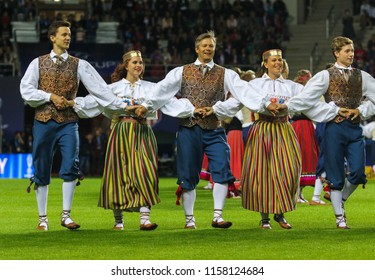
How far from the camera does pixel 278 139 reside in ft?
41.0

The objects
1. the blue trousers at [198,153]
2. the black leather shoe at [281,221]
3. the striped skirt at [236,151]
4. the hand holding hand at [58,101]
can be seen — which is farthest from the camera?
the striped skirt at [236,151]

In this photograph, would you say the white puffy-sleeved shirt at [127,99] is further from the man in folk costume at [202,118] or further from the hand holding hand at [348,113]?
the hand holding hand at [348,113]

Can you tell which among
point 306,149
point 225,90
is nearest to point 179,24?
point 306,149

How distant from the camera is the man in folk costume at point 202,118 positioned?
1246 centimetres

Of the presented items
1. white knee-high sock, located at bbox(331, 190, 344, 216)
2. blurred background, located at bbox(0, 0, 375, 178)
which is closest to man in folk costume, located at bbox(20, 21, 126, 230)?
white knee-high sock, located at bbox(331, 190, 344, 216)

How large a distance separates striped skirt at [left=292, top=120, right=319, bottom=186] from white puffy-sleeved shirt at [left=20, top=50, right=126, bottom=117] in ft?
A: 16.5

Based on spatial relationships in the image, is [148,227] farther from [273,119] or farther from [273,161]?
[273,119]

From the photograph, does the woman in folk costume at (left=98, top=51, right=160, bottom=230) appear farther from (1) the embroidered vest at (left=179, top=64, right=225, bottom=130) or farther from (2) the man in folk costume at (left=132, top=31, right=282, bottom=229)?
(1) the embroidered vest at (left=179, top=64, right=225, bottom=130)

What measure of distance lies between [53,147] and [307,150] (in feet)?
18.5

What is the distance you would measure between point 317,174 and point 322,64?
1723 centimetres

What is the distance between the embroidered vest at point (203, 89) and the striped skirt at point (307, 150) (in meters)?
4.47

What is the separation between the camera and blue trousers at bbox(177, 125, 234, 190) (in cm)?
1248

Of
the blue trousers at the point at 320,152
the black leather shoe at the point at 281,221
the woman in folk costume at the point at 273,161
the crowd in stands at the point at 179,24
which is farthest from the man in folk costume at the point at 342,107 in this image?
the crowd in stands at the point at 179,24

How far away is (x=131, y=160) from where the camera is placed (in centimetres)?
1244
